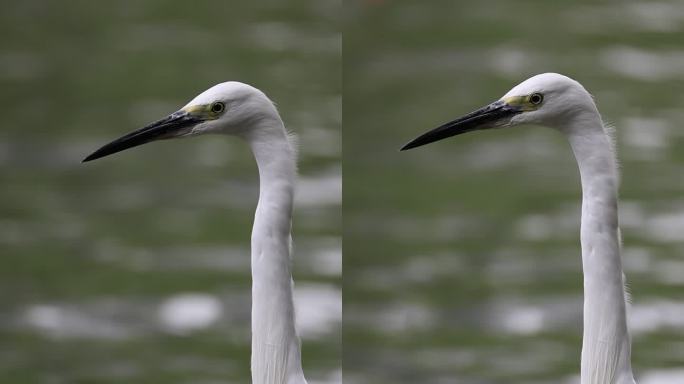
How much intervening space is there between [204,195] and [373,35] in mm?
1162

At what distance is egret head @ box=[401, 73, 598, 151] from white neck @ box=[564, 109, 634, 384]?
0.03 m

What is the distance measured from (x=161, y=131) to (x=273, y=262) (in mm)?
352

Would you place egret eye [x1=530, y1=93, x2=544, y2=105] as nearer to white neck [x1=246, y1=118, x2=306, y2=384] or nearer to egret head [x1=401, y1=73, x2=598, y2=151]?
egret head [x1=401, y1=73, x2=598, y2=151]

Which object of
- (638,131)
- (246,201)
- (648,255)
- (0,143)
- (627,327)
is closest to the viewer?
(627,327)

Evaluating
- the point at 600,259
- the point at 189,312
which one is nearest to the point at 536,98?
the point at 600,259

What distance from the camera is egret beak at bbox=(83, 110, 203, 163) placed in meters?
2.15

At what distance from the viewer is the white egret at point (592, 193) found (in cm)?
206

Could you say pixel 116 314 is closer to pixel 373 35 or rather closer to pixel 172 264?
pixel 172 264

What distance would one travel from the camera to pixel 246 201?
5.06 m

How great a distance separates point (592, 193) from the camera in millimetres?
2057

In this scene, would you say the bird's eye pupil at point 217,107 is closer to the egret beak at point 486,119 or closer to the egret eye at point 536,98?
the egret beak at point 486,119

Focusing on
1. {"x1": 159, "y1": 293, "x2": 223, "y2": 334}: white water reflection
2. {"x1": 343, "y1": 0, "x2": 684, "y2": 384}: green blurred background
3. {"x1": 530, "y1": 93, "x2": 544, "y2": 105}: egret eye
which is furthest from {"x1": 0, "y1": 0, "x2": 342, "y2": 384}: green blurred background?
{"x1": 530, "y1": 93, "x2": 544, "y2": 105}: egret eye

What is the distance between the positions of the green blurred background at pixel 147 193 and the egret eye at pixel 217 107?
2.06 m

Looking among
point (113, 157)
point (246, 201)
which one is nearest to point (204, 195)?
point (246, 201)
